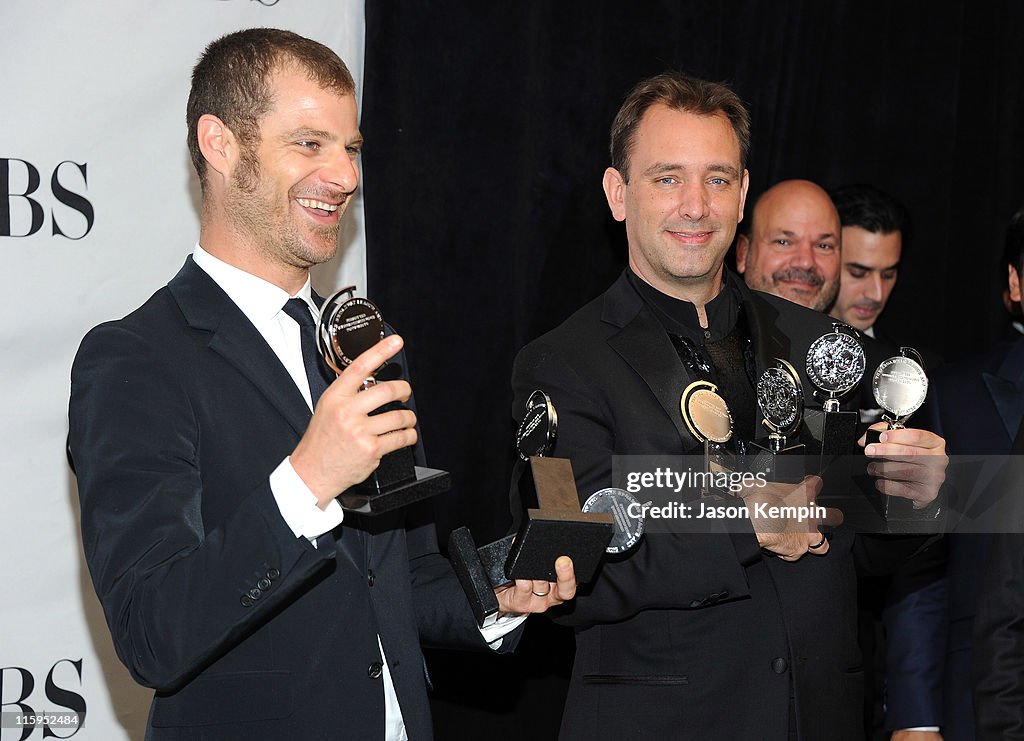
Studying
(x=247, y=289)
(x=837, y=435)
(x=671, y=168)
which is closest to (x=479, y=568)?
(x=247, y=289)

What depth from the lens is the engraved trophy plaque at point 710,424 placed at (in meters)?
2.16

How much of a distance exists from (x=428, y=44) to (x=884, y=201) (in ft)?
5.29

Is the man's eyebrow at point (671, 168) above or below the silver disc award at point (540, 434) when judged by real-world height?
above

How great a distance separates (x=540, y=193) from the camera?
3355 millimetres

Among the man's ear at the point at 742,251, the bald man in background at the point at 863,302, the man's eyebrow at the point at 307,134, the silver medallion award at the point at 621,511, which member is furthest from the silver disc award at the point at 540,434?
the man's ear at the point at 742,251

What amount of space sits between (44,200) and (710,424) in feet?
5.62

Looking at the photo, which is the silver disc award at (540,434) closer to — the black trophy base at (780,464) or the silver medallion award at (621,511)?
the silver medallion award at (621,511)

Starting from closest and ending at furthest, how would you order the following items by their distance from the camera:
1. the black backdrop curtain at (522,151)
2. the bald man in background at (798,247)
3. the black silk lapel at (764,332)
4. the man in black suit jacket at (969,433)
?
the black silk lapel at (764,332) → the man in black suit jacket at (969,433) → the black backdrop curtain at (522,151) → the bald man in background at (798,247)

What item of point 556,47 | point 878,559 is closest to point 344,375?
point 878,559

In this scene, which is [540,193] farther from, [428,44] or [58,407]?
[58,407]

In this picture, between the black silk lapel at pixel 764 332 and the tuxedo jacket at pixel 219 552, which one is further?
the black silk lapel at pixel 764 332

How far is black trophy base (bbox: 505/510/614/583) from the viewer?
1848mm

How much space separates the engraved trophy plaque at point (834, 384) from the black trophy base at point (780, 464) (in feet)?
0.15

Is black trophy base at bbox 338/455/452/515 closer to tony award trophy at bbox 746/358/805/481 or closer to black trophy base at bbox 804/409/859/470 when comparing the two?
tony award trophy at bbox 746/358/805/481
